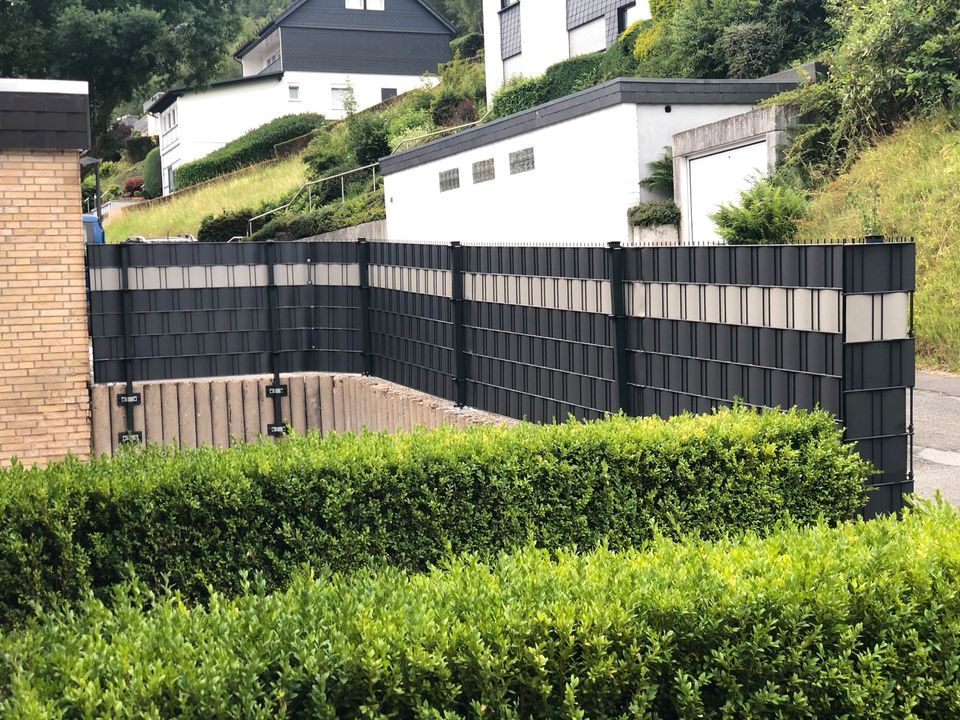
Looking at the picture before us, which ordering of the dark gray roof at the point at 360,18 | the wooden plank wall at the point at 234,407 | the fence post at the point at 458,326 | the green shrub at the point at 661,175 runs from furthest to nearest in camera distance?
the dark gray roof at the point at 360,18
the green shrub at the point at 661,175
the wooden plank wall at the point at 234,407
the fence post at the point at 458,326

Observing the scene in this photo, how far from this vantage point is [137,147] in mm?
74750

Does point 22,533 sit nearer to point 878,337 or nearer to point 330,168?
point 878,337

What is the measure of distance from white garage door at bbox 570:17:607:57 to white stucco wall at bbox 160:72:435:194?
23.2m

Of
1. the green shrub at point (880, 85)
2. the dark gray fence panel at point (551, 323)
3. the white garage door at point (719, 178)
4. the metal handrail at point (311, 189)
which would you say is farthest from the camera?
the metal handrail at point (311, 189)

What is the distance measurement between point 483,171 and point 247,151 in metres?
31.6

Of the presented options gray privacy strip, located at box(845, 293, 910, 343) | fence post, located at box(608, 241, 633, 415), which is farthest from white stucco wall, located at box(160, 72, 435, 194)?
gray privacy strip, located at box(845, 293, 910, 343)

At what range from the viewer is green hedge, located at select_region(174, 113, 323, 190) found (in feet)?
176

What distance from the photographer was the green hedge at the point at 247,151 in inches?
2110

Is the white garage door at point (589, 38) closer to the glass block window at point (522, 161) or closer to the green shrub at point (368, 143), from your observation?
the green shrub at point (368, 143)

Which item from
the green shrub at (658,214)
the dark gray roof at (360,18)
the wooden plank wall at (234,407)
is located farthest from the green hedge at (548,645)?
the dark gray roof at (360,18)

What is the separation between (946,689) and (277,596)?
207cm

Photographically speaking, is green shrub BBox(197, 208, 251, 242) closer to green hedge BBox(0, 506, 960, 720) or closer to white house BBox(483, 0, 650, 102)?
white house BBox(483, 0, 650, 102)

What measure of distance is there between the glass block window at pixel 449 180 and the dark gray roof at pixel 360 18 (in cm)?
3674

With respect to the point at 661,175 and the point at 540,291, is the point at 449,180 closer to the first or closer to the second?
the point at 661,175
